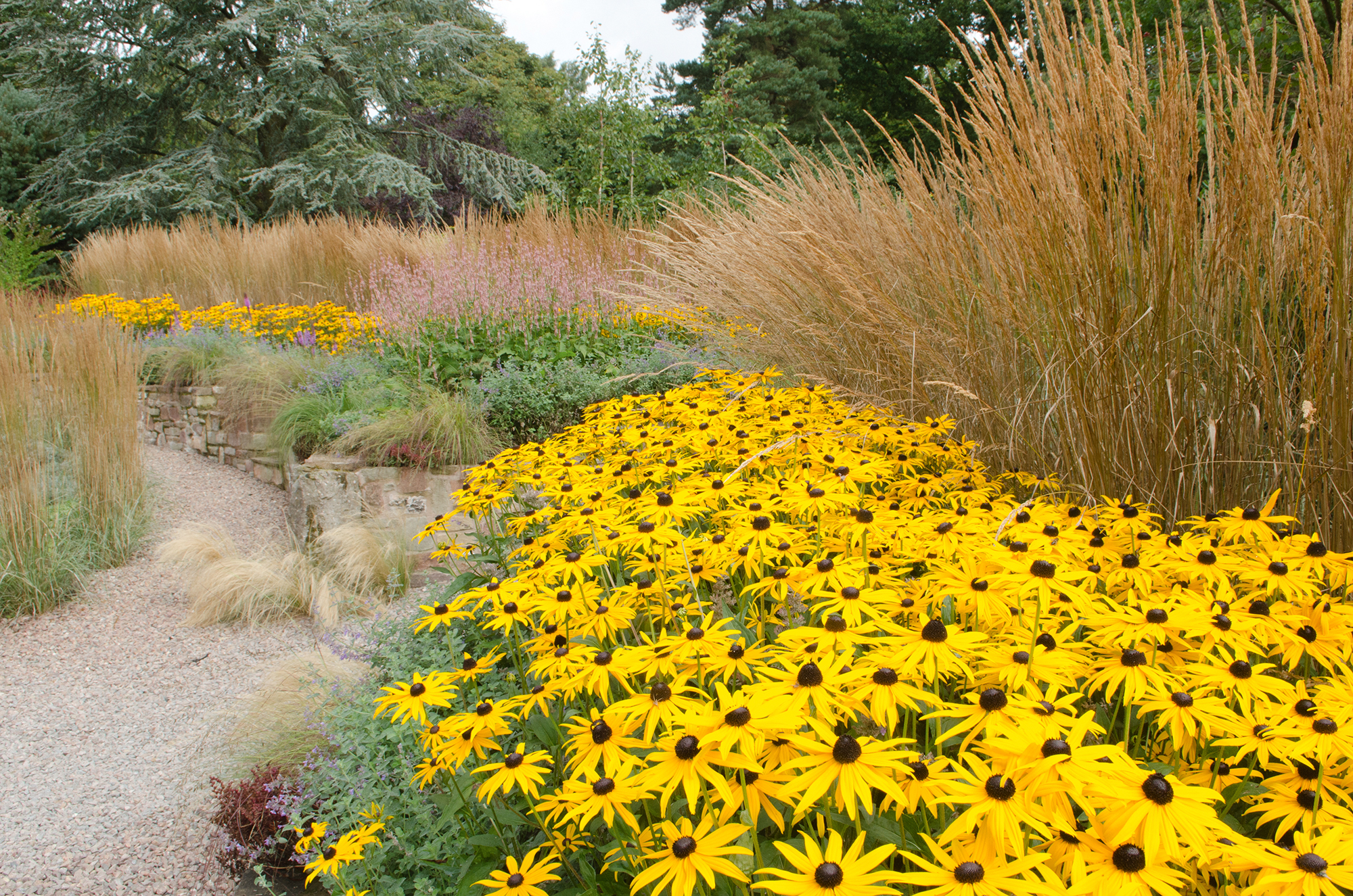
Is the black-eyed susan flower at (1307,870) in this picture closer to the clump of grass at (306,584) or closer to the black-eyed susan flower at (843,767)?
the black-eyed susan flower at (843,767)

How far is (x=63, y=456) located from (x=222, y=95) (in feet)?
42.2

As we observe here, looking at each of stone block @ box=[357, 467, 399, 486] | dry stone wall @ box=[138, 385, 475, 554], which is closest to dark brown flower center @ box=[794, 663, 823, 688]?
dry stone wall @ box=[138, 385, 475, 554]

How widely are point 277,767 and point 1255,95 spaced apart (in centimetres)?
A: 293

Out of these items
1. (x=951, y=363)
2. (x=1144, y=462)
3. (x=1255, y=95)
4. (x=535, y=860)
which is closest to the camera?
(x=535, y=860)

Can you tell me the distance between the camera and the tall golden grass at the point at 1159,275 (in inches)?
59.9

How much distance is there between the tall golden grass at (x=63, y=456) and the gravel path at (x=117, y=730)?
177 mm

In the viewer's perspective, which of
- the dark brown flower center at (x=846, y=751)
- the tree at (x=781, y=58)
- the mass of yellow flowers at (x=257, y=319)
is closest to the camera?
the dark brown flower center at (x=846, y=751)

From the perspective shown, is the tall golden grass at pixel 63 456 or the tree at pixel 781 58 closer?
the tall golden grass at pixel 63 456

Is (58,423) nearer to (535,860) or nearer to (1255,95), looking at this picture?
(535,860)

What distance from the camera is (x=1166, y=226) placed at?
1.67m

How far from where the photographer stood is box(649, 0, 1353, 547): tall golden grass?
1.52 m

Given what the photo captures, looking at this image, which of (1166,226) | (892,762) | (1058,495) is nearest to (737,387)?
(1058,495)

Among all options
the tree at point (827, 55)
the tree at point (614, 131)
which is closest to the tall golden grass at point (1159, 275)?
the tree at point (614, 131)

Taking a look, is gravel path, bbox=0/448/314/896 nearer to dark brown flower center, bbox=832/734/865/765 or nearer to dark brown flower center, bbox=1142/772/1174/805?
dark brown flower center, bbox=832/734/865/765
